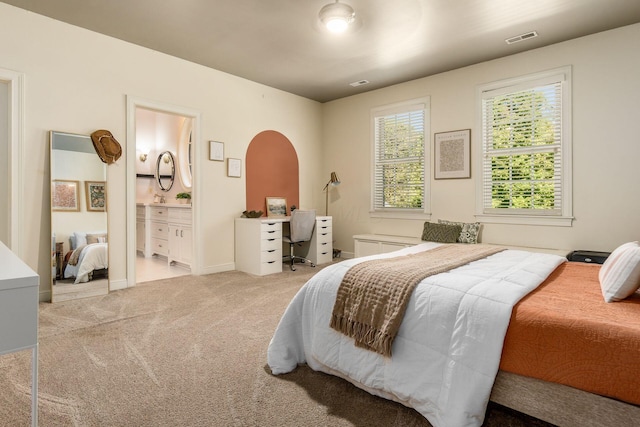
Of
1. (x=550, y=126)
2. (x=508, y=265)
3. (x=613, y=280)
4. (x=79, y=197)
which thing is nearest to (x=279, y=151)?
(x=79, y=197)

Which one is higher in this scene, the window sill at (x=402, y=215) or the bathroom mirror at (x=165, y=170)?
the bathroom mirror at (x=165, y=170)

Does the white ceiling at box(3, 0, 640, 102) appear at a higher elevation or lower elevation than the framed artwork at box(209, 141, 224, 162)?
higher

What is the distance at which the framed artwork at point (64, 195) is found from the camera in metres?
3.42

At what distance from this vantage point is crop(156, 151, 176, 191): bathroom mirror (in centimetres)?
617

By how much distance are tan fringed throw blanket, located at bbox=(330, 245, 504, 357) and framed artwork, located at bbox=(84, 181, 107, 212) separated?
302 centimetres

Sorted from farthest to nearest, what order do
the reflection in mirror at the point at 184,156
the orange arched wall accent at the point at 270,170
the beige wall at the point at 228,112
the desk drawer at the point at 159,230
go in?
the reflection in mirror at the point at 184,156
the desk drawer at the point at 159,230
the orange arched wall accent at the point at 270,170
the beige wall at the point at 228,112

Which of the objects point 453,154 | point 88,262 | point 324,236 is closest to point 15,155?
point 88,262

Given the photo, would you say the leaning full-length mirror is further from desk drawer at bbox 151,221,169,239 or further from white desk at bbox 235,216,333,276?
desk drawer at bbox 151,221,169,239

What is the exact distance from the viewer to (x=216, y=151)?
4.77 m

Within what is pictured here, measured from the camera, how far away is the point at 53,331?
2643mm

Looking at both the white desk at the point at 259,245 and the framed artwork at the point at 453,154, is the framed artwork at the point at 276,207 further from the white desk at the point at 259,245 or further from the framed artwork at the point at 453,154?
the framed artwork at the point at 453,154

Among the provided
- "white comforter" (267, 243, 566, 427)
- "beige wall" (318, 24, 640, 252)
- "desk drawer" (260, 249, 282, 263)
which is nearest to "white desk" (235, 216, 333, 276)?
"desk drawer" (260, 249, 282, 263)

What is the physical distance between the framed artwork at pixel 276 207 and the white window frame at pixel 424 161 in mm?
1395

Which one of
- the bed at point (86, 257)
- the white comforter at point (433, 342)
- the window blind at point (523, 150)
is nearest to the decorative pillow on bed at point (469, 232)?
the window blind at point (523, 150)
